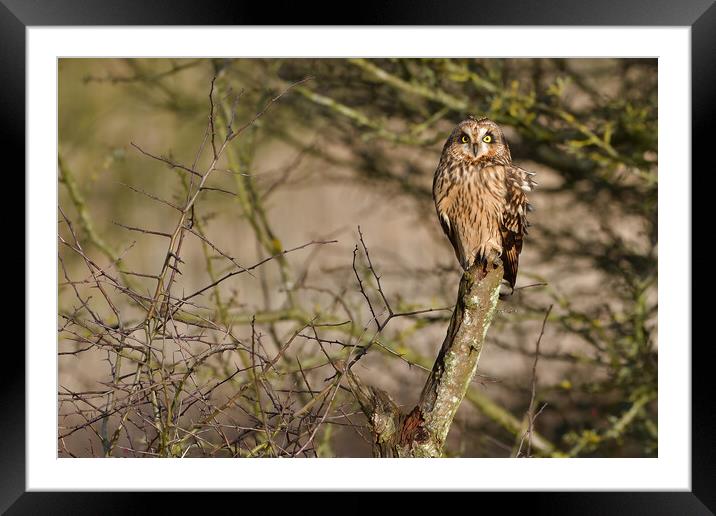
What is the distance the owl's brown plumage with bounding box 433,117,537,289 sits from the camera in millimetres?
2258

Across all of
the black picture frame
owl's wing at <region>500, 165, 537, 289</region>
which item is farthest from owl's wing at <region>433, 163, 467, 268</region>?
the black picture frame

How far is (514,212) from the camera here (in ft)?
7.50

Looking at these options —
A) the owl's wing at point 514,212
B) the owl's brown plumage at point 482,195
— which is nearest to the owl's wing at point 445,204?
the owl's brown plumage at point 482,195

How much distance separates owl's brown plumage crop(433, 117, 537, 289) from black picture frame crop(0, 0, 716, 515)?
2.16ft

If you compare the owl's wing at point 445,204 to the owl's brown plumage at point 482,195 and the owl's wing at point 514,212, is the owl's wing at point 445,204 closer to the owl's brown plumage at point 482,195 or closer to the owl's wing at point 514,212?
the owl's brown plumage at point 482,195

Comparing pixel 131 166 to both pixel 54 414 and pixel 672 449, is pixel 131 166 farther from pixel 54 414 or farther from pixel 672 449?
pixel 672 449

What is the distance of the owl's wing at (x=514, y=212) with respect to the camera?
2.24m

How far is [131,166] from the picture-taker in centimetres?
418

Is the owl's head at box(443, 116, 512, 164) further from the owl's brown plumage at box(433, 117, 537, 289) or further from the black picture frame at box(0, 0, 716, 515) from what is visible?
the black picture frame at box(0, 0, 716, 515)
